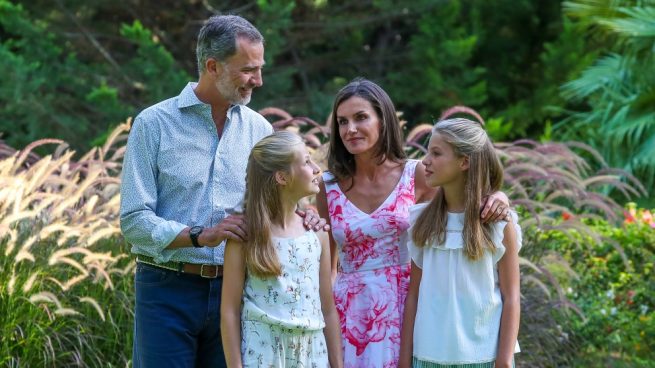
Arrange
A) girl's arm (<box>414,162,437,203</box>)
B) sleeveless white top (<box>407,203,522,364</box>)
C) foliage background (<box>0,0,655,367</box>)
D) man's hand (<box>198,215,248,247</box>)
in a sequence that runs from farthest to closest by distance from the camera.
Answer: foliage background (<box>0,0,655,367</box>) → girl's arm (<box>414,162,437,203</box>) → sleeveless white top (<box>407,203,522,364</box>) → man's hand (<box>198,215,248,247</box>)

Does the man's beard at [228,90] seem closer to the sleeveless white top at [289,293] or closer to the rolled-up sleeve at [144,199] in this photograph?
the rolled-up sleeve at [144,199]

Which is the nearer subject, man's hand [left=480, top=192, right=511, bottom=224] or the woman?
man's hand [left=480, top=192, right=511, bottom=224]

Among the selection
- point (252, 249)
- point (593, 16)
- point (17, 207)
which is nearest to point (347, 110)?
Result: point (252, 249)

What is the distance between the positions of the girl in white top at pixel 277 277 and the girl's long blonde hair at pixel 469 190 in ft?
1.43

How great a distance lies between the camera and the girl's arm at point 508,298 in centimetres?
376

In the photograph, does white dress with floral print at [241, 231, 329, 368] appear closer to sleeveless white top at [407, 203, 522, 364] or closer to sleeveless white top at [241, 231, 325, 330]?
sleeveless white top at [241, 231, 325, 330]

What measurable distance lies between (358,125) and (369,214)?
359mm

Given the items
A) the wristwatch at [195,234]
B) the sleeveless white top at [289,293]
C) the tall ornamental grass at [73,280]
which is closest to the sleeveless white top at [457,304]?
the sleeveless white top at [289,293]

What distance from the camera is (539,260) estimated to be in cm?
665

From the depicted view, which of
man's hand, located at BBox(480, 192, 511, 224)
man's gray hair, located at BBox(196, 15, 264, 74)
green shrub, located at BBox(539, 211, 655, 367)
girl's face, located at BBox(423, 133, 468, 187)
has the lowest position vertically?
green shrub, located at BBox(539, 211, 655, 367)

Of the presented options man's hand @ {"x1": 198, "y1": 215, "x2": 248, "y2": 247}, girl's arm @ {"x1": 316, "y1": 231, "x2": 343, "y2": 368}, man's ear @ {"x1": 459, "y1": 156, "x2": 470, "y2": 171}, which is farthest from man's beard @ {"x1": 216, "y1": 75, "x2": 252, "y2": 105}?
man's ear @ {"x1": 459, "y1": 156, "x2": 470, "y2": 171}

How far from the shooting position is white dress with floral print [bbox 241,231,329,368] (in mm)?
3613

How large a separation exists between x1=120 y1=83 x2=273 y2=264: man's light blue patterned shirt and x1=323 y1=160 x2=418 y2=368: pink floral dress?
0.48 metres

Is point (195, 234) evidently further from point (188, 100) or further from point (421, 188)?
point (421, 188)
